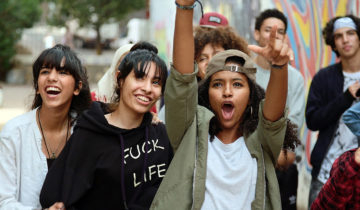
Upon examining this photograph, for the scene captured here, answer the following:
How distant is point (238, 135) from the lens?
2.81 meters

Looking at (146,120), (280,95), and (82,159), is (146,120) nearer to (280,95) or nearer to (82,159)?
(82,159)

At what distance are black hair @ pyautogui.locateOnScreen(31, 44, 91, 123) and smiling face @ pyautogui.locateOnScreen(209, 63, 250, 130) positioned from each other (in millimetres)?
1015

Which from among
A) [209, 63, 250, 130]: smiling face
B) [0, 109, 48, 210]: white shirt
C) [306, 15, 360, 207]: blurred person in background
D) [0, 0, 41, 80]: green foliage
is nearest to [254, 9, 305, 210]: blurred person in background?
[306, 15, 360, 207]: blurred person in background

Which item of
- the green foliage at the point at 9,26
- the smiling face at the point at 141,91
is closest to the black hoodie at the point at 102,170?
the smiling face at the point at 141,91

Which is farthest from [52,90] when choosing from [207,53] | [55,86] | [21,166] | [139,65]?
[207,53]

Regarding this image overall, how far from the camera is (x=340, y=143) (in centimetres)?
411

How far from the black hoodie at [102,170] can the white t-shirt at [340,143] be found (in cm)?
181

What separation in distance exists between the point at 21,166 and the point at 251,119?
4.53ft

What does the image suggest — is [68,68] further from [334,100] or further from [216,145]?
[334,100]

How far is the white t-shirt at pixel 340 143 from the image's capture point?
4031mm

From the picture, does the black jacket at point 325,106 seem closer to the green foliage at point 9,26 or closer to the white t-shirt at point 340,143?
the white t-shirt at point 340,143

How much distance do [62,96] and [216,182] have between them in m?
1.25

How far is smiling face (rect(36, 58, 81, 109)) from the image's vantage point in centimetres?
325

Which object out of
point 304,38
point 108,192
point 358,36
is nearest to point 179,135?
point 108,192
